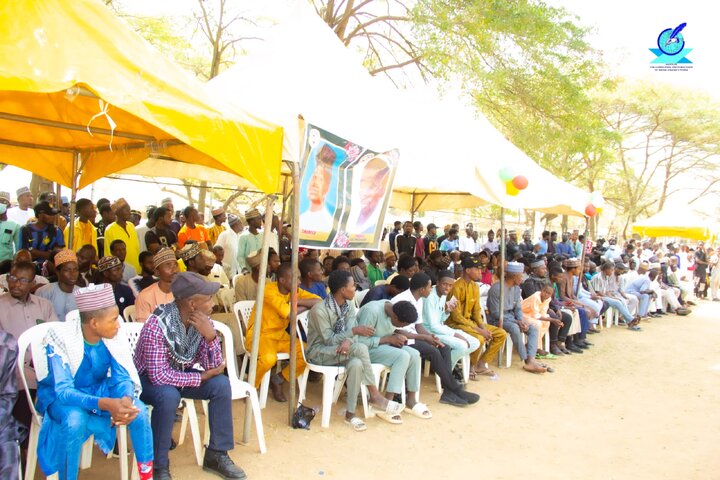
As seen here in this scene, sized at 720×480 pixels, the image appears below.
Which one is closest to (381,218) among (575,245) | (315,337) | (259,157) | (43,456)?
(315,337)

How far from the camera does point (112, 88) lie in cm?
311

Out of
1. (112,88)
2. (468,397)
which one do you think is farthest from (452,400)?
(112,88)

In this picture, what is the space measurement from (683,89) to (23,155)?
93.5 feet

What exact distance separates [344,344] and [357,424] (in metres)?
0.71

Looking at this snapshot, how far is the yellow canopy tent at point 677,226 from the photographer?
21.0 m

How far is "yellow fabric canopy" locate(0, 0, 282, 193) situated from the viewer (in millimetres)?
2945

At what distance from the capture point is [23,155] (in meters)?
5.79

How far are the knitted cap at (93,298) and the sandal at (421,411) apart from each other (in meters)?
3.21

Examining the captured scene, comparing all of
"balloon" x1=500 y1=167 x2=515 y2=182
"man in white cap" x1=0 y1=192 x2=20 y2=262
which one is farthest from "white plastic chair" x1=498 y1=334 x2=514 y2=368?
"man in white cap" x1=0 y1=192 x2=20 y2=262

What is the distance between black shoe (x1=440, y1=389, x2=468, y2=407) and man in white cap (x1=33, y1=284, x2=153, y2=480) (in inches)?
133

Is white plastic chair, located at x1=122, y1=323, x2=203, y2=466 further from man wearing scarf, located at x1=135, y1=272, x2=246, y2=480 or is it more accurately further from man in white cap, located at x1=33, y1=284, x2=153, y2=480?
man in white cap, located at x1=33, y1=284, x2=153, y2=480

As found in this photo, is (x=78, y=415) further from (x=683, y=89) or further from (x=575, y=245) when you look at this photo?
(x=683, y=89)

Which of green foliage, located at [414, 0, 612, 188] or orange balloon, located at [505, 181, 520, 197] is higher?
green foliage, located at [414, 0, 612, 188]

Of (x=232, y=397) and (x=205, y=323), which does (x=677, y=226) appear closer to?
(x=232, y=397)
